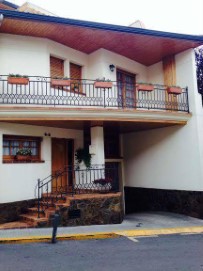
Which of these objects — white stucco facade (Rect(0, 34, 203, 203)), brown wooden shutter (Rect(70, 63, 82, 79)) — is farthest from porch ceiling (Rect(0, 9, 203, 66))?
brown wooden shutter (Rect(70, 63, 82, 79))

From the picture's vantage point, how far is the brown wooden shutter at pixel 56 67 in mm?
12281

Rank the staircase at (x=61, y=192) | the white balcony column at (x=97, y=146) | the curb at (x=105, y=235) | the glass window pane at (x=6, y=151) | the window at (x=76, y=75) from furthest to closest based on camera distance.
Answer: the window at (x=76, y=75) < the white balcony column at (x=97, y=146) < the glass window pane at (x=6, y=151) < the staircase at (x=61, y=192) < the curb at (x=105, y=235)

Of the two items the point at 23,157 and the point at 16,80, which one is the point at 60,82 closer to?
the point at 16,80

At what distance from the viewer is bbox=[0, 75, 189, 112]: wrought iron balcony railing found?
10773 mm

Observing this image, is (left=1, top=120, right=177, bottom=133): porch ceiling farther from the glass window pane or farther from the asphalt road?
the asphalt road

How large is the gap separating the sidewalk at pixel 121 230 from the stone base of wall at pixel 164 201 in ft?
1.36

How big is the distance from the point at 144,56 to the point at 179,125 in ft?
12.3

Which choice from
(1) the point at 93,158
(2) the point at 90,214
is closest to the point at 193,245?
(2) the point at 90,214

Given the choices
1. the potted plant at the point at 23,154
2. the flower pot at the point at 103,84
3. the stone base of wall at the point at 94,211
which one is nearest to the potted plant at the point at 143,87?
the flower pot at the point at 103,84

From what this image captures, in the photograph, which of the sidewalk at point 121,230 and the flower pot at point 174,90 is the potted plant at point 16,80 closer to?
the sidewalk at point 121,230

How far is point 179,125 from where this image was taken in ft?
41.0

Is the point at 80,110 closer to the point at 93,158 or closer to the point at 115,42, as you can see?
the point at 93,158

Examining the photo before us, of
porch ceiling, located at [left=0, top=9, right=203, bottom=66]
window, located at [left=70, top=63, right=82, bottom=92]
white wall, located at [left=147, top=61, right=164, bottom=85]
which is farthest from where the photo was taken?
white wall, located at [left=147, top=61, right=164, bottom=85]

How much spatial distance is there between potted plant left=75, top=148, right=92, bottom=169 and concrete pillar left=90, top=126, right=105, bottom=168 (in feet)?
1.24
